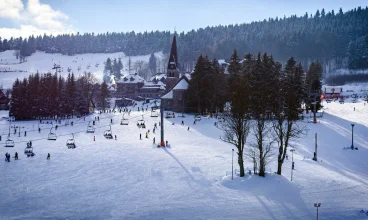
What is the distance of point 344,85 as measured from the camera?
117 meters

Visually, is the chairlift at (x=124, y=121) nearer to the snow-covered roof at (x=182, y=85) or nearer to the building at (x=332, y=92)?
the snow-covered roof at (x=182, y=85)

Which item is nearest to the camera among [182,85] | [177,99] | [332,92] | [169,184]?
[169,184]

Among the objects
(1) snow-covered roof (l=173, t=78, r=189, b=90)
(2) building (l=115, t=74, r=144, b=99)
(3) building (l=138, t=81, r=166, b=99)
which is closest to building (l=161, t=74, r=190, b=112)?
(1) snow-covered roof (l=173, t=78, r=189, b=90)

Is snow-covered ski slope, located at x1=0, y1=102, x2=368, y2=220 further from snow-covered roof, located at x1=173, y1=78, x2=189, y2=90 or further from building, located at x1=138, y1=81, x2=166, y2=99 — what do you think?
building, located at x1=138, y1=81, x2=166, y2=99

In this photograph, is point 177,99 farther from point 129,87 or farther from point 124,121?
point 129,87

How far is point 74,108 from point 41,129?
19.2m

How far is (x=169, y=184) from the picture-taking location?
84.3 ft

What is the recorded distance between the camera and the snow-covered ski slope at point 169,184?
20.5 m

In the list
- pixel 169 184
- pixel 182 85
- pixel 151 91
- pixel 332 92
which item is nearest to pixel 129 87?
pixel 151 91

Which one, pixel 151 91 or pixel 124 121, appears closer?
pixel 124 121

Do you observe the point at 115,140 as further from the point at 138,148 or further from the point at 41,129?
the point at 41,129

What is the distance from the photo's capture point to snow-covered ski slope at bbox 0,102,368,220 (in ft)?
67.2

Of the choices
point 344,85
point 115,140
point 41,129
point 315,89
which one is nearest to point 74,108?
point 41,129

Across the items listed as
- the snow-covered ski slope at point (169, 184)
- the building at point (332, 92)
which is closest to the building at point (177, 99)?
the snow-covered ski slope at point (169, 184)
